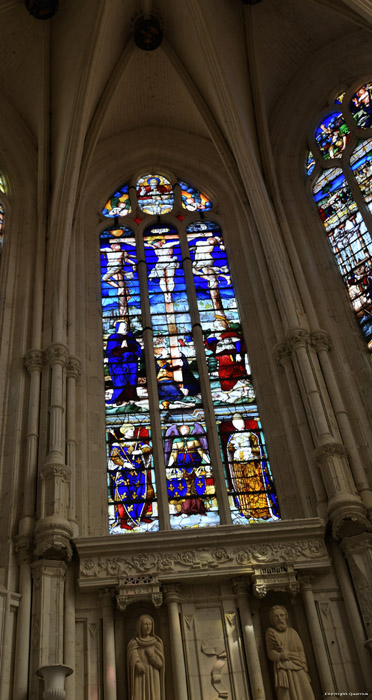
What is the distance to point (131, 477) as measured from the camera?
12078mm

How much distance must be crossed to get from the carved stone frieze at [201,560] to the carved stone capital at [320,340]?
323 cm

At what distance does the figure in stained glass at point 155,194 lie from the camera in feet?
54.5

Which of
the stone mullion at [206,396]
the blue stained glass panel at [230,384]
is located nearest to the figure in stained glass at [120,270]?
the stone mullion at [206,396]

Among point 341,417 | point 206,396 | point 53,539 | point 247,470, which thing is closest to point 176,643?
point 53,539

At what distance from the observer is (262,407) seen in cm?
1277

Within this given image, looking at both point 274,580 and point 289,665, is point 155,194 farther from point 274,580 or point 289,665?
point 289,665

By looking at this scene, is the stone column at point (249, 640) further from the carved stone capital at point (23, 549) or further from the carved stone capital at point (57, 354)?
the carved stone capital at point (57, 354)

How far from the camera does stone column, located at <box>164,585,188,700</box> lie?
9414 mm

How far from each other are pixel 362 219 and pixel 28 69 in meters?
7.13

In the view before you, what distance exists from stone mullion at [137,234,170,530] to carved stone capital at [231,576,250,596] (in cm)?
147

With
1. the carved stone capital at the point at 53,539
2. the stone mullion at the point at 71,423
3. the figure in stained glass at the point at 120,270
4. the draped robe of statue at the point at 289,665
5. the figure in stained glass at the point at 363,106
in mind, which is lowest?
the draped robe of statue at the point at 289,665

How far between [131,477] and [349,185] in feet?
23.0

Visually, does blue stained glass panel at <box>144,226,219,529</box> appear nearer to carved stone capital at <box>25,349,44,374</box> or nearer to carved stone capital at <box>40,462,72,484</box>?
carved stone capital at <box>40,462,72,484</box>

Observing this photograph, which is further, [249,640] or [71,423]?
[71,423]
